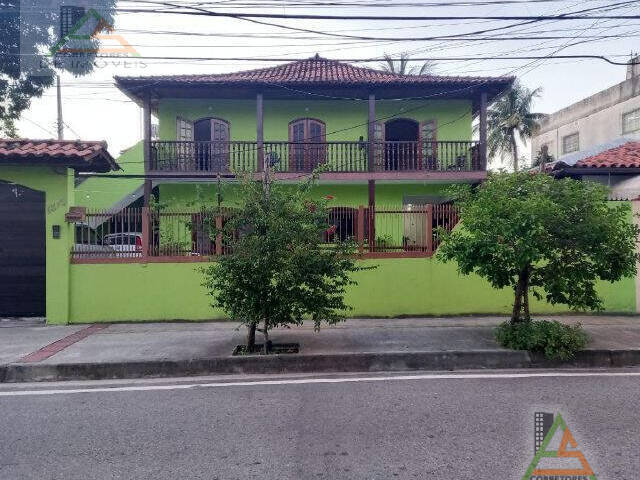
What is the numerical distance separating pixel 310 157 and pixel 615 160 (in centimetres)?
811

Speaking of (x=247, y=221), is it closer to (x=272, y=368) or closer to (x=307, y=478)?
(x=272, y=368)

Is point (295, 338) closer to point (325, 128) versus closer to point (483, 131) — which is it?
point (325, 128)

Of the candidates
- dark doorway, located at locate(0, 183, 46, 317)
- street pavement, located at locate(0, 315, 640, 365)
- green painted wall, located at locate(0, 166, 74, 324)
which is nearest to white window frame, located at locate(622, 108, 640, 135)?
street pavement, located at locate(0, 315, 640, 365)

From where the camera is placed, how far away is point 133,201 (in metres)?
14.9

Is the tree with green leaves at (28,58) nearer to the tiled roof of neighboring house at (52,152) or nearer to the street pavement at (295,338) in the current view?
the tiled roof of neighboring house at (52,152)

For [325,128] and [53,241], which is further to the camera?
[325,128]

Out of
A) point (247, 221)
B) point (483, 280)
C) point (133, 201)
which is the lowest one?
point (483, 280)

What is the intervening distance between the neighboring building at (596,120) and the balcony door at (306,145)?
9047mm

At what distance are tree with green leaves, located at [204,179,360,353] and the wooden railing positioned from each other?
1.93 metres

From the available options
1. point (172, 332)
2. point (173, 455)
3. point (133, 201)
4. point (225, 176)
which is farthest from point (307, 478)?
point (133, 201)

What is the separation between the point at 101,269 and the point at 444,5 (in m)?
7.83

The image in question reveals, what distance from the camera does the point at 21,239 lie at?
841 centimetres

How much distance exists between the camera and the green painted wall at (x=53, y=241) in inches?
320

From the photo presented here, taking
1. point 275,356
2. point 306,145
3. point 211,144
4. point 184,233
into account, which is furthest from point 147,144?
point 275,356
